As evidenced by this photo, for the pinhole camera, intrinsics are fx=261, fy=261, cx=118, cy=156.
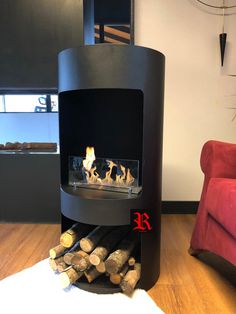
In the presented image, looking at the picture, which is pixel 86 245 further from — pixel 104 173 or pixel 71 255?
pixel 104 173

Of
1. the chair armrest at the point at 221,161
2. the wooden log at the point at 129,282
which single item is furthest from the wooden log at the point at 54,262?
the chair armrest at the point at 221,161

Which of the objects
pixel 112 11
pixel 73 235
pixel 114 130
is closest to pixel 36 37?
pixel 112 11

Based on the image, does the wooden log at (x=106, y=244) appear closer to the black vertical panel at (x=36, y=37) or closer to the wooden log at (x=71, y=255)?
the wooden log at (x=71, y=255)

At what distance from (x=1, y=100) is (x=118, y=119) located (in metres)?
1.28

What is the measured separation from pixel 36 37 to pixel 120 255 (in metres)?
1.78

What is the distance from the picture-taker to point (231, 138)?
2.38 meters

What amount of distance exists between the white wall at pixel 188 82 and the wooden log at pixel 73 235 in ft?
3.69

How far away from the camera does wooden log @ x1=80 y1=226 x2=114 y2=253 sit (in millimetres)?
1394

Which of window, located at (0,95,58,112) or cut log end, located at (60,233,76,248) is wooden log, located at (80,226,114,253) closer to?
cut log end, located at (60,233,76,248)

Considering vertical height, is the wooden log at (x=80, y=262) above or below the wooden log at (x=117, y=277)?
above

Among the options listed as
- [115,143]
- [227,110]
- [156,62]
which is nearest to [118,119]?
[115,143]

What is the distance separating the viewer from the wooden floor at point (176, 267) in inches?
50.9

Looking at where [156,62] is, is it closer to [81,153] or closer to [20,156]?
[81,153]

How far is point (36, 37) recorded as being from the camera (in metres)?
2.10
